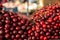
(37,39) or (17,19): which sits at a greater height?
(17,19)

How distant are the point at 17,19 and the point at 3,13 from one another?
10 centimetres

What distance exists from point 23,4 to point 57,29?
4.04 m

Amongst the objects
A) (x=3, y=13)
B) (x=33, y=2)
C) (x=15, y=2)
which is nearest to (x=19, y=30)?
(x=3, y=13)

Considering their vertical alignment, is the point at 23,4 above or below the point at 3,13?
below

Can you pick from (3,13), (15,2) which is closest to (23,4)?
(15,2)

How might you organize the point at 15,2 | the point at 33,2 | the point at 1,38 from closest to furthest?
the point at 1,38 < the point at 33,2 < the point at 15,2

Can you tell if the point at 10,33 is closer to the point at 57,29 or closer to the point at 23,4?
the point at 57,29

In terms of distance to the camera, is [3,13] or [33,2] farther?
[33,2]

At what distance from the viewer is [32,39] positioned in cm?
109

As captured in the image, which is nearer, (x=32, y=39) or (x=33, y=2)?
(x=32, y=39)

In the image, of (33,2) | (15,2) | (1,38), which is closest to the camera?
(1,38)

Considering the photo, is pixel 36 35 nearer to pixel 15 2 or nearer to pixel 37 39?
pixel 37 39

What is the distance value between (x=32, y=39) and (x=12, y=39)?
12cm

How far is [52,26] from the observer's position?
116 cm
